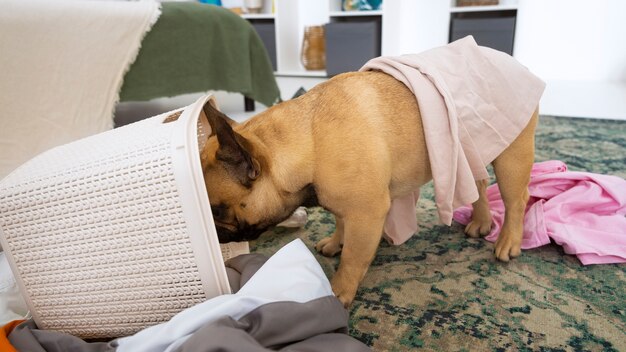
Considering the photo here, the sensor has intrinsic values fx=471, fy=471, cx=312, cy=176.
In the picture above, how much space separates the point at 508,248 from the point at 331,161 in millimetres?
647

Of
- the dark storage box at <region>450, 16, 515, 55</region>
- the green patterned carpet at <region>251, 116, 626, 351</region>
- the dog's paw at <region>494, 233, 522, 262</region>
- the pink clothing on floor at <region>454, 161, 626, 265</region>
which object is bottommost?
the green patterned carpet at <region>251, 116, 626, 351</region>

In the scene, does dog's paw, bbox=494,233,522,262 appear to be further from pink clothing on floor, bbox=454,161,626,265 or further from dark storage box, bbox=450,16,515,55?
dark storage box, bbox=450,16,515,55

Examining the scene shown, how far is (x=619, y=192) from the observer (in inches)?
58.7

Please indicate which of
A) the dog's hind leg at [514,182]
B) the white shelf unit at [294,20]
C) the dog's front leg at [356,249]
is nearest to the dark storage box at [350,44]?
the white shelf unit at [294,20]

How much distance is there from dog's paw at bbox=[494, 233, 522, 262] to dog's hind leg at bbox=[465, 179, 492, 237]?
0.40 ft

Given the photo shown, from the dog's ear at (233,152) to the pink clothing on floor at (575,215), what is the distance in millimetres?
866

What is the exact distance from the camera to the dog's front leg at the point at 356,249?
43.2 inches

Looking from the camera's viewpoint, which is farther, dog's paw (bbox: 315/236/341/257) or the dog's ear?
dog's paw (bbox: 315/236/341/257)

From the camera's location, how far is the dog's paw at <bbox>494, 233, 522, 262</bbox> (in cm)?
134

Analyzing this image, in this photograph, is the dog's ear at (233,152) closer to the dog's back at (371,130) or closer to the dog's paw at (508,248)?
the dog's back at (371,130)

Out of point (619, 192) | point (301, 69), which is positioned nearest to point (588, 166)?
point (619, 192)

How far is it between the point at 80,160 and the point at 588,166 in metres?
1.95

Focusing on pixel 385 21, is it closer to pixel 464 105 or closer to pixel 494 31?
pixel 494 31

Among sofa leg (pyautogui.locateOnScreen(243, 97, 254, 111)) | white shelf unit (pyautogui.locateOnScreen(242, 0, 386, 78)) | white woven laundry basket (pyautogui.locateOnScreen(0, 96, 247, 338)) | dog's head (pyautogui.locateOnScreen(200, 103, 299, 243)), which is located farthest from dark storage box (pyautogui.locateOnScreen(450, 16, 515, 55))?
white woven laundry basket (pyautogui.locateOnScreen(0, 96, 247, 338))
